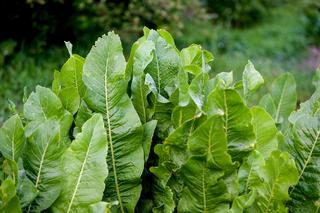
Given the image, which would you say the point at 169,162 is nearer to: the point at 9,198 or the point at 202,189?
the point at 202,189

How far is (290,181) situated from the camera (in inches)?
66.7

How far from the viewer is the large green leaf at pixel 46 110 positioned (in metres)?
1.83

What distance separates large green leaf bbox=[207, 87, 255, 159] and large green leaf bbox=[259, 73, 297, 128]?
56 centimetres

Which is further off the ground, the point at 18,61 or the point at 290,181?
the point at 290,181

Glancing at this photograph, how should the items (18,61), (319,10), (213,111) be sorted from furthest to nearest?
(319,10), (18,61), (213,111)

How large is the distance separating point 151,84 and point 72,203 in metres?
0.45

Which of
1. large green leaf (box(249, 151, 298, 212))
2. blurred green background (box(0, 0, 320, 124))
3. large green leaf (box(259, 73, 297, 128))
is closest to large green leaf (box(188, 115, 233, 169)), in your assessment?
large green leaf (box(249, 151, 298, 212))

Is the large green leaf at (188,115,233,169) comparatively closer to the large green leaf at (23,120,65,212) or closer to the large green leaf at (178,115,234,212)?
the large green leaf at (178,115,234,212)

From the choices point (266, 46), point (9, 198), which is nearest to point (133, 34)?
point (266, 46)

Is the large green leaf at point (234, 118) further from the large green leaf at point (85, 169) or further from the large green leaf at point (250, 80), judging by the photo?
the large green leaf at point (85, 169)

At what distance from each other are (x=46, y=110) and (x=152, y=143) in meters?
0.37

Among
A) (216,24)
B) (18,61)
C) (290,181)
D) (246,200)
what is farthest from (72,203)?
(216,24)

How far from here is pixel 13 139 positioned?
1707mm

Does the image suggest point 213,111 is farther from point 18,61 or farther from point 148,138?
point 18,61
